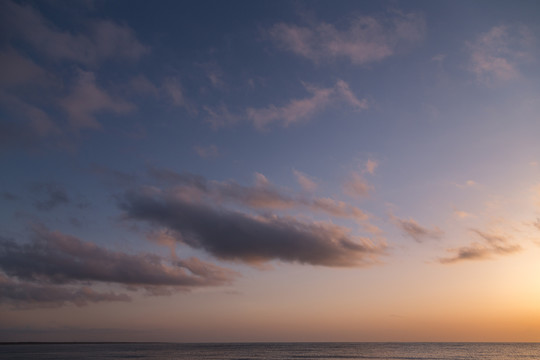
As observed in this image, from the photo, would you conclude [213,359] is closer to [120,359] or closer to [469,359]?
[120,359]

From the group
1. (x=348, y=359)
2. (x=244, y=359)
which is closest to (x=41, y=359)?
(x=244, y=359)

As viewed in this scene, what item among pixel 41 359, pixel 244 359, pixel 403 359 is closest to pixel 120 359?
pixel 41 359

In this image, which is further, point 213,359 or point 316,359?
point 316,359

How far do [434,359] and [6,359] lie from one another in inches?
5004

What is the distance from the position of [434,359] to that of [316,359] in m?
36.4

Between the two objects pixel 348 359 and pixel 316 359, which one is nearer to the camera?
pixel 348 359

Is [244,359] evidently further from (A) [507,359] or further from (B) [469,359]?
(A) [507,359]

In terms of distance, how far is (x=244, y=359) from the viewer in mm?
113875

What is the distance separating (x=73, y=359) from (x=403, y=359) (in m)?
99.8

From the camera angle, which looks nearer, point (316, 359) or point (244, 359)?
point (244, 359)

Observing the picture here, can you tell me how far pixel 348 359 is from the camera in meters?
118

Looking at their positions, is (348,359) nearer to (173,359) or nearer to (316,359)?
(316,359)

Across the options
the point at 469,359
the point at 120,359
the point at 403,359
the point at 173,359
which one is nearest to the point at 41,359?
the point at 120,359

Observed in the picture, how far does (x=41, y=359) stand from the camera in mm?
112000
